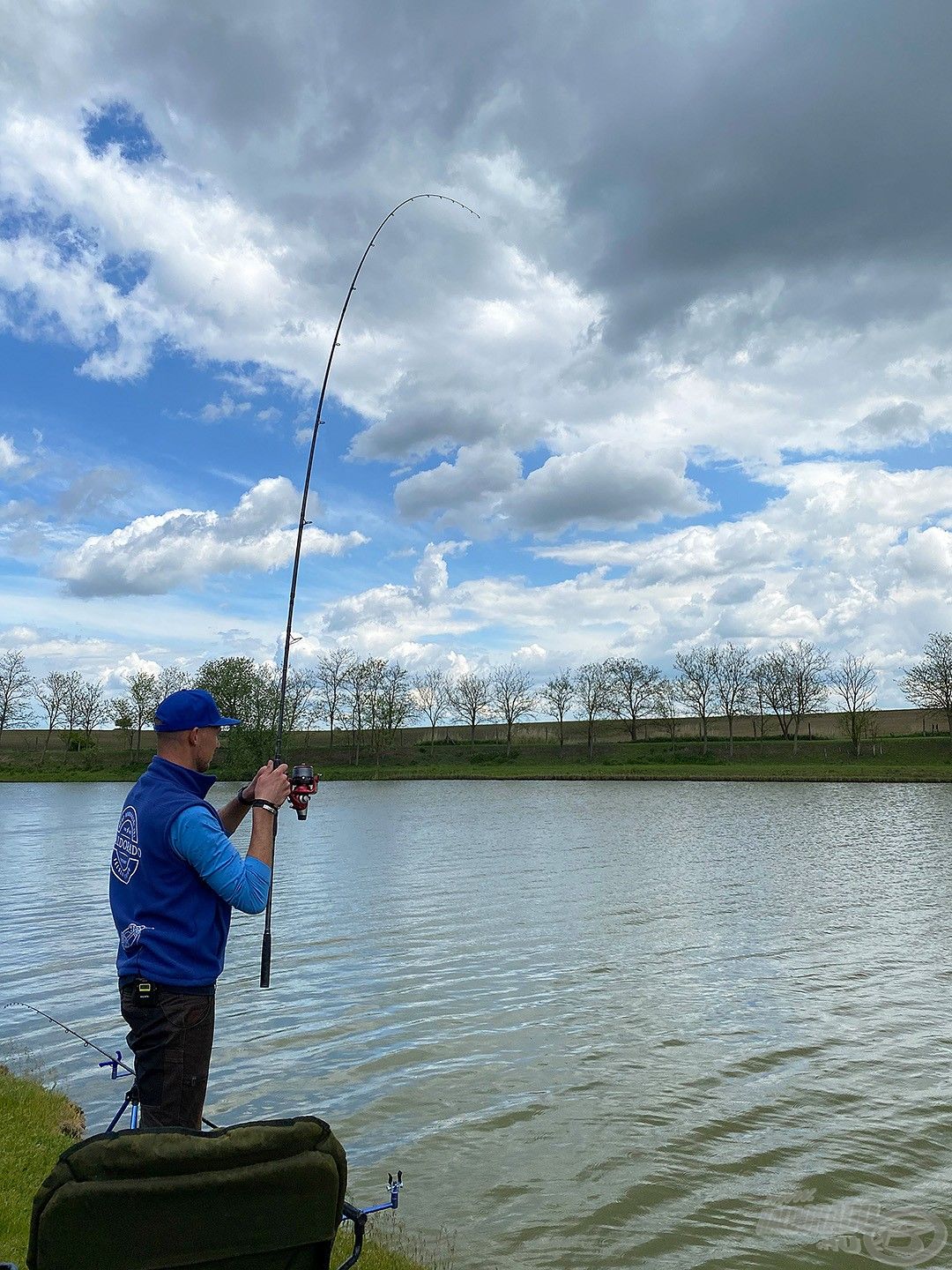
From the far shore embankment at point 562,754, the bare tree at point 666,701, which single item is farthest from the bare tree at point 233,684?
the bare tree at point 666,701

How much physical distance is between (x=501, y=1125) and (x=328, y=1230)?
18.6ft

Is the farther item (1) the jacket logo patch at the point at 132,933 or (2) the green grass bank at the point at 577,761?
(2) the green grass bank at the point at 577,761

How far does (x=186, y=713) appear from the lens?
14.7 ft

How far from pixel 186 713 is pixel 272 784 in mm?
→ 531

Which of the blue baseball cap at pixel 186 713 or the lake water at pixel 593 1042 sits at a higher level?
the blue baseball cap at pixel 186 713

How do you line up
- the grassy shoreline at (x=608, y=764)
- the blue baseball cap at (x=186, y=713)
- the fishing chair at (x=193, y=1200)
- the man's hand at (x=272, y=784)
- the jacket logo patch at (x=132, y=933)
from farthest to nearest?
1. the grassy shoreline at (x=608, y=764)
2. the man's hand at (x=272, y=784)
3. the blue baseball cap at (x=186, y=713)
4. the jacket logo patch at (x=132, y=933)
5. the fishing chair at (x=193, y=1200)

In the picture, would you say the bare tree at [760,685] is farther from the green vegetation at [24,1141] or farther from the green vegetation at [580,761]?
the green vegetation at [24,1141]

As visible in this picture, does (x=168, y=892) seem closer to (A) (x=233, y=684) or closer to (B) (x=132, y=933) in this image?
(B) (x=132, y=933)

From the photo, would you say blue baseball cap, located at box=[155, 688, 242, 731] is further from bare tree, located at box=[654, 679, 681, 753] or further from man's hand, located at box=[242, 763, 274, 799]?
bare tree, located at box=[654, 679, 681, 753]

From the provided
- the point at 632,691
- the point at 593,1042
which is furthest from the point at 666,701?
the point at 593,1042

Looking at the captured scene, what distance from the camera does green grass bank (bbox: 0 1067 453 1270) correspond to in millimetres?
4914

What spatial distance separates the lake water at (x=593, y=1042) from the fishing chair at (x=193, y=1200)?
3.76m

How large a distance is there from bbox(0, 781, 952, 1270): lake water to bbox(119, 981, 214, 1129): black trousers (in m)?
2.42

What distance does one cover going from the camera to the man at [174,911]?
14.1 feet
